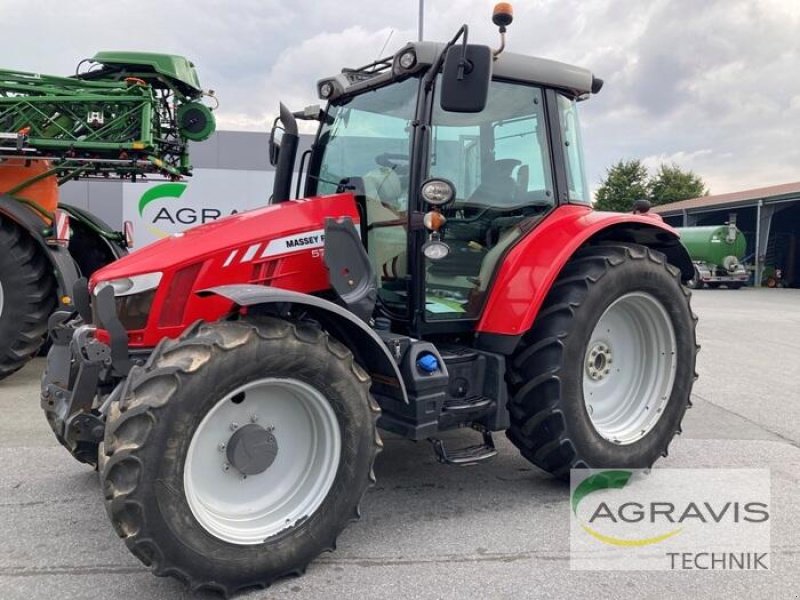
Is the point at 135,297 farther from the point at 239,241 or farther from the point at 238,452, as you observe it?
the point at 238,452

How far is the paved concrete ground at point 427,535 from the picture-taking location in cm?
262

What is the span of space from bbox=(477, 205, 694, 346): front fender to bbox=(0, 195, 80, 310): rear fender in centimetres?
429

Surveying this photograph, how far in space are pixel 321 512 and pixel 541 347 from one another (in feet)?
4.69

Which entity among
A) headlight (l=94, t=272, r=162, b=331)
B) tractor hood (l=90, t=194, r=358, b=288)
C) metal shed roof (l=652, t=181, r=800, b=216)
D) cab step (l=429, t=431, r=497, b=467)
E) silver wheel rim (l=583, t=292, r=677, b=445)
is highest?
metal shed roof (l=652, t=181, r=800, b=216)

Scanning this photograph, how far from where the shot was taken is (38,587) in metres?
2.57

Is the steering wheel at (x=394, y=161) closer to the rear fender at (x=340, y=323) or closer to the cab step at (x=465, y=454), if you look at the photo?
the rear fender at (x=340, y=323)

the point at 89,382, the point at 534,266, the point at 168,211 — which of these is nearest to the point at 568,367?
the point at 534,266

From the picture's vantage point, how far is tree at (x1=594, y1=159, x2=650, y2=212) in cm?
4341

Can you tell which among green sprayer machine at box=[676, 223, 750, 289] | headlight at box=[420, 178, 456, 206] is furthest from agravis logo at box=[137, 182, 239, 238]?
green sprayer machine at box=[676, 223, 750, 289]

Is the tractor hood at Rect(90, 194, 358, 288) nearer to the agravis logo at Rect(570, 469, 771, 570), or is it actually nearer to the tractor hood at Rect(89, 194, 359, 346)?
the tractor hood at Rect(89, 194, 359, 346)

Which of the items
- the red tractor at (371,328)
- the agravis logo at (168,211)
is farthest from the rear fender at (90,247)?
the red tractor at (371,328)

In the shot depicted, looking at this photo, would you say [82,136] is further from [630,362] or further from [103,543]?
[630,362]

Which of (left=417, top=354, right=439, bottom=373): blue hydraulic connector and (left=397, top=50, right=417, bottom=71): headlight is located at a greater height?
(left=397, top=50, right=417, bottom=71): headlight

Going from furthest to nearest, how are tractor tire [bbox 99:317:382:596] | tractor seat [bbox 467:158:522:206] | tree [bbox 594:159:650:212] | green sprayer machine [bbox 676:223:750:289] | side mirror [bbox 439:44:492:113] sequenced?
tree [bbox 594:159:650:212]
green sprayer machine [bbox 676:223:750:289]
tractor seat [bbox 467:158:522:206]
side mirror [bbox 439:44:492:113]
tractor tire [bbox 99:317:382:596]
